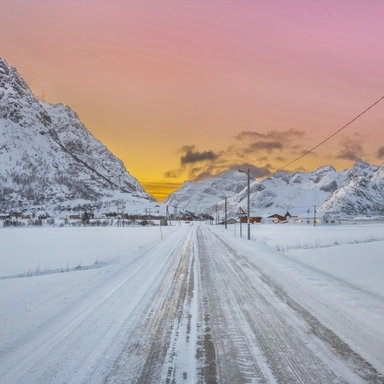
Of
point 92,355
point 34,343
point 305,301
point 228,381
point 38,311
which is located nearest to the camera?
point 228,381

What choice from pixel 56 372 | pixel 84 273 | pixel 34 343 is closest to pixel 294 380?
pixel 56 372

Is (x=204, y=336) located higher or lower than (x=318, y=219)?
lower

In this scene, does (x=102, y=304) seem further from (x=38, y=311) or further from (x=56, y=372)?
(x=56, y=372)

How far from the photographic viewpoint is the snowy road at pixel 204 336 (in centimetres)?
429

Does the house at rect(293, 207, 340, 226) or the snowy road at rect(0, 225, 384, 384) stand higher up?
the house at rect(293, 207, 340, 226)

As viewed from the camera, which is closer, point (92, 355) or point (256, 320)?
point (92, 355)

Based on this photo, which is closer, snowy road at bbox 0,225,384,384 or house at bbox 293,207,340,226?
snowy road at bbox 0,225,384,384

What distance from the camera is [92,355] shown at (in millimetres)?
4793

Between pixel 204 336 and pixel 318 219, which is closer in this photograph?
pixel 204 336

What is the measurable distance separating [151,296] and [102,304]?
123 cm

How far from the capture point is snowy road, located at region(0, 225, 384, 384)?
4293 millimetres

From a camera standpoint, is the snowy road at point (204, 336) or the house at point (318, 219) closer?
the snowy road at point (204, 336)

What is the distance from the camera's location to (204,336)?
556cm

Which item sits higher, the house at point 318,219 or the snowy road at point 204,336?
the house at point 318,219
